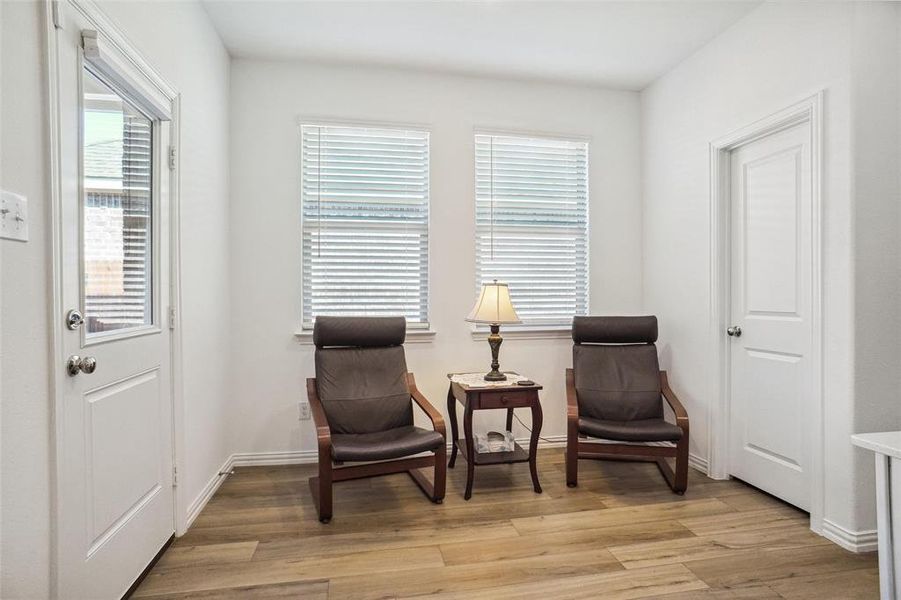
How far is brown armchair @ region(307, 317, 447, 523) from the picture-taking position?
2.46 m

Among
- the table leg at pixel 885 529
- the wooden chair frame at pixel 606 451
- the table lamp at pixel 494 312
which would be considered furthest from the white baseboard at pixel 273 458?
the table leg at pixel 885 529

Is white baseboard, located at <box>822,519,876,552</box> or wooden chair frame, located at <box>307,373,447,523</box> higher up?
wooden chair frame, located at <box>307,373,447,523</box>

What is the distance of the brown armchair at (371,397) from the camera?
2465 millimetres

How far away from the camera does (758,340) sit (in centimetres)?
266

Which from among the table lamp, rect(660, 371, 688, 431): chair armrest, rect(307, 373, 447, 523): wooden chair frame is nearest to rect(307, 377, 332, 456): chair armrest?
rect(307, 373, 447, 523): wooden chair frame

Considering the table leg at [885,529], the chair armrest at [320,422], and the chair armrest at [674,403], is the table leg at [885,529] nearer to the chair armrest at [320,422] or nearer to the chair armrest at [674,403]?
the chair armrest at [674,403]

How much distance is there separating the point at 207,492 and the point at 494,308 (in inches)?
76.8

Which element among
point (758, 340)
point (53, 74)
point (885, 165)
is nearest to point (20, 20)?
point (53, 74)

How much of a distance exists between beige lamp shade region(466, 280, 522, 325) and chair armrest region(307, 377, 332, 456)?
104 cm

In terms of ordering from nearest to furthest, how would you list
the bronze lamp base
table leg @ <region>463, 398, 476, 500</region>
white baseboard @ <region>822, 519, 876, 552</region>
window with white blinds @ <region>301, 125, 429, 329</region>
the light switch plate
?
the light switch plate < white baseboard @ <region>822, 519, 876, 552</region> < table leg @ <region>463, 398, 476, 500</region> < the bronze lamp base < window with white blinds @ <region>301, 125, 429, 329</region>

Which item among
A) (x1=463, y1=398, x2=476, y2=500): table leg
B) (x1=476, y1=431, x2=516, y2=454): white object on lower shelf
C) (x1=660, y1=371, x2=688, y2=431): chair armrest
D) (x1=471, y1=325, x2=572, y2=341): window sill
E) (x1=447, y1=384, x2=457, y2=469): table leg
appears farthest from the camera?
(x1=471, y1=325, x2=572, y2=341): window sill

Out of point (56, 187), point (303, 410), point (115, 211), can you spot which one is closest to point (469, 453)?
point (303, 410)

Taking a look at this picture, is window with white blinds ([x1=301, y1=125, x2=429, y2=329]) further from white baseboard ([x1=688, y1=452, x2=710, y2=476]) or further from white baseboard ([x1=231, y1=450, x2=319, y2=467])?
white baseboard ([x1=688, y1=452, x2=710, y2=476])

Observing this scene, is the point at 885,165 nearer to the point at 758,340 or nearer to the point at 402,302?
the point at 758,340
